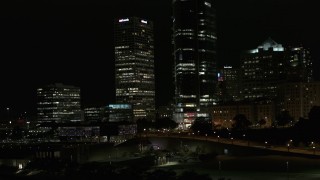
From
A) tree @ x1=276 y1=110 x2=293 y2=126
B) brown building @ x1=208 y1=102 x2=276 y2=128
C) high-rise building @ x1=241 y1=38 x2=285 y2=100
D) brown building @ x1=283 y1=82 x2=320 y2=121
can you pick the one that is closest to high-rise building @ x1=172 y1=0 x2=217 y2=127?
brown building @ x1=208 y1=102 x2=276 y2=128

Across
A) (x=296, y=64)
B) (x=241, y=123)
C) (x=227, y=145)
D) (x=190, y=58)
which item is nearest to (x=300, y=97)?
(x=241, y=123)

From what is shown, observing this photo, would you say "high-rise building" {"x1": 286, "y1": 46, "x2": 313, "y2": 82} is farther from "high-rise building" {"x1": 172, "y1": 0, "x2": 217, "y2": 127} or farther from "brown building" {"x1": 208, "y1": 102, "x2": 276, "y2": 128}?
"brown building" {"x1": 208, "y1": 102, "x2": 276, "y2": 128}

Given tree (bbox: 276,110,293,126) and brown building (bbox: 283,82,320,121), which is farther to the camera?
brown building (bbox: 283,82,320,121)

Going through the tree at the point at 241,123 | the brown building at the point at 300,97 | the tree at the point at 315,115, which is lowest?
the tree at the point at 241,123

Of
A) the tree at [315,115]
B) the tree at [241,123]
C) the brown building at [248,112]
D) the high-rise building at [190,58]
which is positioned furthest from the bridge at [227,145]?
the high-rise building at [190,58]

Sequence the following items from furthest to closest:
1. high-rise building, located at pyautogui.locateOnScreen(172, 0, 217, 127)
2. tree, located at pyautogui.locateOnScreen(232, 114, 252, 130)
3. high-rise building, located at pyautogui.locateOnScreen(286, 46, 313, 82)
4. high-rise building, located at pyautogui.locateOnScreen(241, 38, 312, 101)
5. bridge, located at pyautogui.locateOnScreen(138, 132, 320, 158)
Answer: high-rise building, located at pyautogui.locateOnScreen(286, 46, 313, 82) → high-rise building, located at pyautogui.locateOnScreen(241, 38, 312, 101) → high-rise building, located at pyautogui.locateOnScreen(172, 0, 217, 127) → tree, located at pyautogui.locateOnScreen(232, 114, 252, 130) → bridge, located at pyautogui.locateOnScreen(138, 132, 320, 158)

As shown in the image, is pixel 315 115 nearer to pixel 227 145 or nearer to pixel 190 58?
pixel 227 145

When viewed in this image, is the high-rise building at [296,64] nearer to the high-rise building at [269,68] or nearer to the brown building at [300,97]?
the high-rise building at [269,68]

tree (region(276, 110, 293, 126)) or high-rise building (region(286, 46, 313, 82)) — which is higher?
high-rise building (region(286, 46, 313, 82))

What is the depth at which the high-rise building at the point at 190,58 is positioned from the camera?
184m

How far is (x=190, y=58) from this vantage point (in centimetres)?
18500

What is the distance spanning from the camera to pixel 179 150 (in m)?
106

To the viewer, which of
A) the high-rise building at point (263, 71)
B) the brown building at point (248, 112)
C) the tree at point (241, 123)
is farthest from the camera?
the high-rise building at point (263, 71)

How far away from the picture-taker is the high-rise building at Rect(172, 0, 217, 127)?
18388 cm
